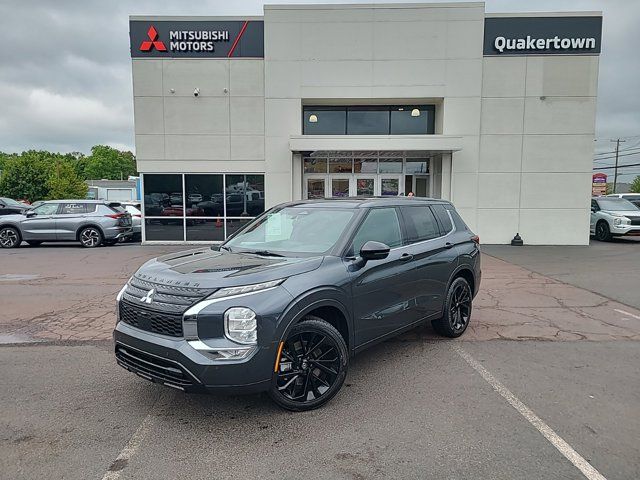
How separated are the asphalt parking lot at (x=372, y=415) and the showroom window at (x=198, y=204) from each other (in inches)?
400

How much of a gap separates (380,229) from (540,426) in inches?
90.1

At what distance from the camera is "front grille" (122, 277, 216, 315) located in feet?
11.4

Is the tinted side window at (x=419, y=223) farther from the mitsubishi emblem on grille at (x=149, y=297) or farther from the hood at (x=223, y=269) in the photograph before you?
the mitsubishi emblem on grille at (x=149, y=297)

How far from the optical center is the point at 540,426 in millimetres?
3621

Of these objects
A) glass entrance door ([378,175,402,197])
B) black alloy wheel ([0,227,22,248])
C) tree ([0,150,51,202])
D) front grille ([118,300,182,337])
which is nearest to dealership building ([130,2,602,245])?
glass entrance door ([378,175,402,197])

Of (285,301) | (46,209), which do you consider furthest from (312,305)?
(46,209)

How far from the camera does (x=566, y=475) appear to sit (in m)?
2.96

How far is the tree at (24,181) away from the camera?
46406 mm

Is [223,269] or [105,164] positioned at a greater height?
[105,164]

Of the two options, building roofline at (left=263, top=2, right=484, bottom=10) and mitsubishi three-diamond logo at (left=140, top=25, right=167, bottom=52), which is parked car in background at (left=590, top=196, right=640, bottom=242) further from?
mitsubishi three-diamond logo at (left=140, top=25, right=167, bottom=52)

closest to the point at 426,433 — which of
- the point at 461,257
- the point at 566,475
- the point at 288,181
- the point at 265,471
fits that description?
the point at 566,475

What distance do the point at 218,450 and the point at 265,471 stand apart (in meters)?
0.44

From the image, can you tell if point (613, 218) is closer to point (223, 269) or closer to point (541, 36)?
point (541, 36)

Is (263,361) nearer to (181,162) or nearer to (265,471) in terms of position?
(265,471)
